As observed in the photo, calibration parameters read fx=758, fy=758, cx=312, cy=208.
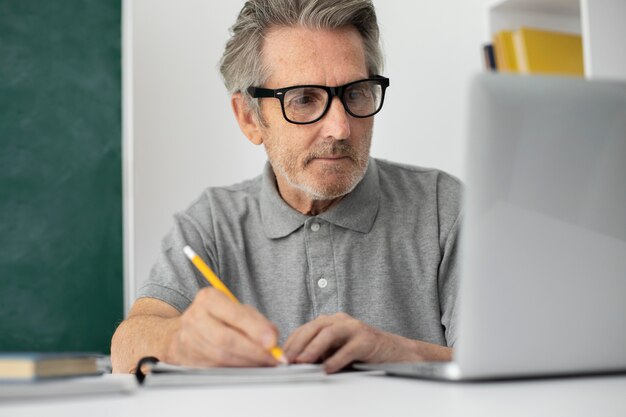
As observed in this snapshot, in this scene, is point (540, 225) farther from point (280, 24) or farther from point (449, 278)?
point (280, 24)

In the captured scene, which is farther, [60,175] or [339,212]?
[60,175]

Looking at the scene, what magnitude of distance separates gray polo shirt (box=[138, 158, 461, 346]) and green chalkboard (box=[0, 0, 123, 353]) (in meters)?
0.91

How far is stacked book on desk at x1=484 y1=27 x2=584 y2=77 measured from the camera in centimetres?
242

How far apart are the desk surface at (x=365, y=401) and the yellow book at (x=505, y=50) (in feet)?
6.22

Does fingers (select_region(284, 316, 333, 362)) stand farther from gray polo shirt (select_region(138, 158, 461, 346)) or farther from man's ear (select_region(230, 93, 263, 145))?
man's ear (select_region(230, 93, 263, 145))

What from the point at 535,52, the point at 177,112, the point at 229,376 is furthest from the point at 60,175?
the point at 229,376

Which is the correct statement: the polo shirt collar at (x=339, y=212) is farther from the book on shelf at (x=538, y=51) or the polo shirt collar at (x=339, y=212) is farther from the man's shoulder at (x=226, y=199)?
the book on shelf at (x=538, y=51)

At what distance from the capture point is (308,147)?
1.59 metres

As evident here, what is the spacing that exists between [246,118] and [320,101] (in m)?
0.32

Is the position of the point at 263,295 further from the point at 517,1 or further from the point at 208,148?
the point at 517,1

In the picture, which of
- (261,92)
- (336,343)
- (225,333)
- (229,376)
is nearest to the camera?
(229,376)

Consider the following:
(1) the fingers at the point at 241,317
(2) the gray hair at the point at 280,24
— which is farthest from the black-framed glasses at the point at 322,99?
(1) the fingers at the point at 241,317

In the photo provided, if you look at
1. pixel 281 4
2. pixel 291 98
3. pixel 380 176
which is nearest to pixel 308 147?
pixel 291 98

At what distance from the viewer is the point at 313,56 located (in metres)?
1.61
